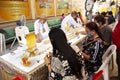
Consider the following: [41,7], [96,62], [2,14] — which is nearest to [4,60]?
[96,62]

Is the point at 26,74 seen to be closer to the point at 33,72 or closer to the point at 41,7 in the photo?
the point at 33,72

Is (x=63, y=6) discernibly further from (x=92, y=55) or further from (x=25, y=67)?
(x=25, y=67)

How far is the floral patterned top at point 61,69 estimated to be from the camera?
4.21 feet

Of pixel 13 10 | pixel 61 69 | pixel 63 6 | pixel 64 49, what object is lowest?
pixel 61 69

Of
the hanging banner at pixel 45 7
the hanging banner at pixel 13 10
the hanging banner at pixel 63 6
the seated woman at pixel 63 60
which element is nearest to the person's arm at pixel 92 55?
the seated woman at pixel 63 60

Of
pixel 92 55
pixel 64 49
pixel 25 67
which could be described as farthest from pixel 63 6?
pixel 64 49

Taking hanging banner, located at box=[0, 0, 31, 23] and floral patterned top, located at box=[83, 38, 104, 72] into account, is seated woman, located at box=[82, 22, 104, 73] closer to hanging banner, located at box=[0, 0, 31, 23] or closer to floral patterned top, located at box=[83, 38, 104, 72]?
floral patterned top, located at box=[83, 38, 104, 72]

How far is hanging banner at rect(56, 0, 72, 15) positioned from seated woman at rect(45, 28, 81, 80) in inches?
231

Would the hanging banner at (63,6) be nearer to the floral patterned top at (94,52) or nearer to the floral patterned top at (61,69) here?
the floral patterned top at (94,52)

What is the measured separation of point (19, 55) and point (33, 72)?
49 centimetres

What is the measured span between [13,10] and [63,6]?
3378mm

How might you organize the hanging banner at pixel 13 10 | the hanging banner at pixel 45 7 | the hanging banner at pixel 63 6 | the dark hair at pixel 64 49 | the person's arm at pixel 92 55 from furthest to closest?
the hanging banner at pixel 63 6 < the hanging banner at pixel 45 7 < the hanging banner at pixel 13 10 < the person's arm at pixel 92 55 < the dark hair at pixel 64 49

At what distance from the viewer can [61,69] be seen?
4.33ft

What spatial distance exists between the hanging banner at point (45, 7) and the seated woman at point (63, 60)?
4.52 meters
